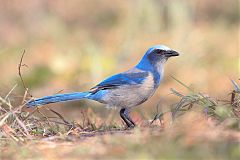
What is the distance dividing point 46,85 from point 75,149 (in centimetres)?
706

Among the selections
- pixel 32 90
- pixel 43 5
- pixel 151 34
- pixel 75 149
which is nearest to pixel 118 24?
pixel 43 5

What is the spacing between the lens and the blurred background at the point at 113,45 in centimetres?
973

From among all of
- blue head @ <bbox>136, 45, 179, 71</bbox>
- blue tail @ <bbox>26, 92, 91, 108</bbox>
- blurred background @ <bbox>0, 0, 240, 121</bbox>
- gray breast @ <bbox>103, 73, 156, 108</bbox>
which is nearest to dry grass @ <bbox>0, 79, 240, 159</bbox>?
blue tail @ <bbox>26, 92, 91, 108</bbox>

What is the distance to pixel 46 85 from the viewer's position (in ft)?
34.0

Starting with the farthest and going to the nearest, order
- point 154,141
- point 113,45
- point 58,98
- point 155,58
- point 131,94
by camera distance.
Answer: point 113,45
point 155,58
point 131,94
point 58,98
point 154,141

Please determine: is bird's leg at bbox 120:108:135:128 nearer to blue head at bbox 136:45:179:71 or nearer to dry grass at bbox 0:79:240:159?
blue head at bbox 136:45:179:71

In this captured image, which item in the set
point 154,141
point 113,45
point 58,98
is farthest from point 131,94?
point 113,45

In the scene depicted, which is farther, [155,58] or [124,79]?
[155,58]

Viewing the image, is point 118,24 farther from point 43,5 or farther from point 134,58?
point 134,58

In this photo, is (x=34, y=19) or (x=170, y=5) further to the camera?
(x=34, y=19)

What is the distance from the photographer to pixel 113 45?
40.8 ft

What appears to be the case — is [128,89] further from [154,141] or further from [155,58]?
[154,141]

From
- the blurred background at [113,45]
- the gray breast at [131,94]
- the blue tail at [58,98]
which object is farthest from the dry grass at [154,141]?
the blurred background at [113,45]

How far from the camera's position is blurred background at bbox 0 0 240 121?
9.73 metres
